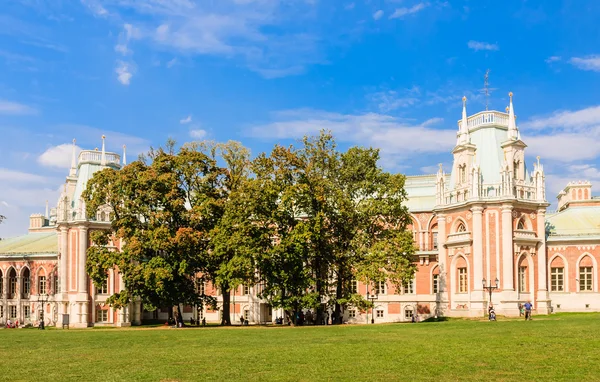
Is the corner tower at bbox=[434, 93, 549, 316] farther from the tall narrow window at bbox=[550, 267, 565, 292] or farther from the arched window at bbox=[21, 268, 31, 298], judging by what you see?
the arched window at bbox=[21, 268, 31, 298]

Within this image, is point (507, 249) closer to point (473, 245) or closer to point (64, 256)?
point (473, 245)

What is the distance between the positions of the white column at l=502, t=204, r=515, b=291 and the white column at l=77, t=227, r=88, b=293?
1410 inches

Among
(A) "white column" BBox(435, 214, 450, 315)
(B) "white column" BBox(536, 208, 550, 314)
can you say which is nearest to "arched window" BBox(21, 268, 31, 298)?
(A) "white column" BBox(435, 214, 450, 315)

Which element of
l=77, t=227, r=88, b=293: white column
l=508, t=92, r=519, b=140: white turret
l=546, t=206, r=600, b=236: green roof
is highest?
l=508, t=92, r=519, b=140: white turret

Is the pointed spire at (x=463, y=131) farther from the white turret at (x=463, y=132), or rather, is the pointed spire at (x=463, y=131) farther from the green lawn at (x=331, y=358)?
the green lawn at (x=331, y=358)

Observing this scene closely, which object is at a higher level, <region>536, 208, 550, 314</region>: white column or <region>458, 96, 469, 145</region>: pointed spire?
<region>458, 96, 469, 145</region>: pointed spire

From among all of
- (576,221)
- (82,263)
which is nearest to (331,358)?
(576,221)

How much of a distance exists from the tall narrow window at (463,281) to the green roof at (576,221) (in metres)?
8.72

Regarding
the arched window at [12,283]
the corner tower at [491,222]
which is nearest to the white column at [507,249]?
the corner tower at [491,222]

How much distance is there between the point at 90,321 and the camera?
62.9 metres

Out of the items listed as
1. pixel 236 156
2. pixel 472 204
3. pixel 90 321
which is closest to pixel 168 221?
pixel 236 156

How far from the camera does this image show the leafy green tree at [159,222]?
168 ft

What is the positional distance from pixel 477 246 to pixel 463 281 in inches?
146

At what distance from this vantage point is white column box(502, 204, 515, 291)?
5284cm
